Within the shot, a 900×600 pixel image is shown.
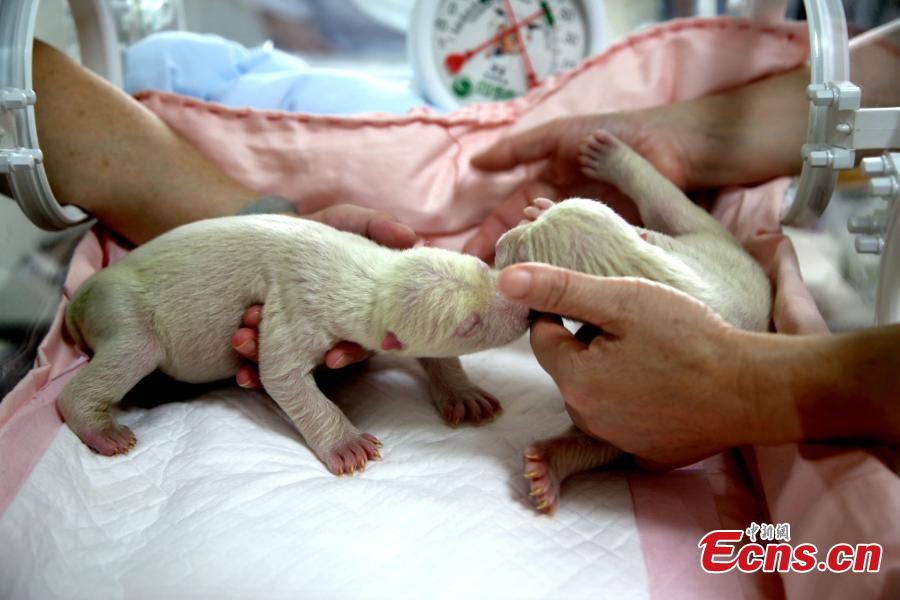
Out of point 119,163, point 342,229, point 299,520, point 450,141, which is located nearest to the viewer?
point 299,520

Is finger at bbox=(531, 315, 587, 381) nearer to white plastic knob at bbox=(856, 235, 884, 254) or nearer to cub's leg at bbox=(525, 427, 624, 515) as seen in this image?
cub's leg at bbox=(525, 427, 624, 515)

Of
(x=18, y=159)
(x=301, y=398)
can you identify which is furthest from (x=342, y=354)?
(x=18, y=159)

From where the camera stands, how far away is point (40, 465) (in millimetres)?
1318

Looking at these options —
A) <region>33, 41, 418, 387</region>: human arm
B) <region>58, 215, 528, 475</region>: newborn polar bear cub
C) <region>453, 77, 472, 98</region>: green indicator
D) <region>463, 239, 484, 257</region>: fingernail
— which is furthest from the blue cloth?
<region>58, 215, 528, 475</region>: newborn polar bear cub

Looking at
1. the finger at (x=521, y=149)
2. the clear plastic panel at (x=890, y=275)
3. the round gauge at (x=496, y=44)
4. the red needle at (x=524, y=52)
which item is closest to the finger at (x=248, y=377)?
the finger at (x=521, y=149)

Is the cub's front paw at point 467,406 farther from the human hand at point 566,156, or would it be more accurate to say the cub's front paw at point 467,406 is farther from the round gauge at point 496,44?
the round gauge at point 496,44

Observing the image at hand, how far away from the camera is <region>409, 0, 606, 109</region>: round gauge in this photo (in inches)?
107

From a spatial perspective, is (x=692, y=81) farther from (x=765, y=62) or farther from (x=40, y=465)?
(x=40, y=465)

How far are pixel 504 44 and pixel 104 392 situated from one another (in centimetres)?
198

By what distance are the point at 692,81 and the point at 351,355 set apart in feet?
4.61

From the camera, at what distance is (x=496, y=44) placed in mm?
2787

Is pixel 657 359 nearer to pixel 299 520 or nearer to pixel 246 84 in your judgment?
pixel 299 520

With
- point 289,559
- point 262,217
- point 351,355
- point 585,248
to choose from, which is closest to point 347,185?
point 262,217

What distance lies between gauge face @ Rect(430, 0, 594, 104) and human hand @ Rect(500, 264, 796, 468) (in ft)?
5.96
